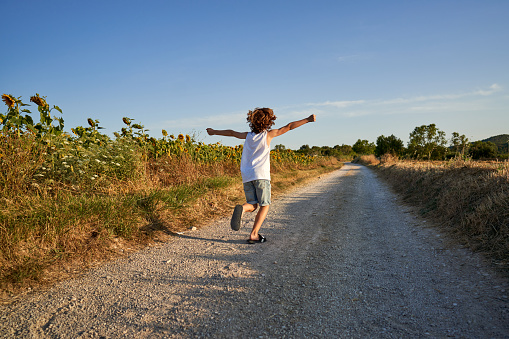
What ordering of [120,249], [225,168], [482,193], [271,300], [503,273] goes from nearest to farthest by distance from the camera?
[271,300] < [503,273] < [120,249] < [482,193] < [225,168]

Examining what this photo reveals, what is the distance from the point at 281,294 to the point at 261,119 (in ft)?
8.52

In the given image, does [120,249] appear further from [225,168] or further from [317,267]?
[225,168]

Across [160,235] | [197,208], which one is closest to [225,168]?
[197,208]

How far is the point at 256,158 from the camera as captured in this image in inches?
171

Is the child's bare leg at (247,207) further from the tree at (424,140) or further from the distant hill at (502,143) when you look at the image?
the tree at (424,140)

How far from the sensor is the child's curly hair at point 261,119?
439cm

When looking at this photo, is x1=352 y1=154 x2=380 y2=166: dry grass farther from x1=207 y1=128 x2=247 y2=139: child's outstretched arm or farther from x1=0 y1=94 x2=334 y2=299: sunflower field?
x1=207 y1=128 x2=247 y2=139: child's outstretched arm

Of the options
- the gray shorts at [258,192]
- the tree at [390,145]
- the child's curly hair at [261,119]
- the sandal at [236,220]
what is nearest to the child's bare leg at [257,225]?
the gray shorts at [258,192]

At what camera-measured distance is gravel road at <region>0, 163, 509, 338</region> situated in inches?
84.7

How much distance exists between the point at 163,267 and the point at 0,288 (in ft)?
4.99

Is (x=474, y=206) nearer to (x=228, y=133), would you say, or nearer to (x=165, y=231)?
(x=228, y=133)

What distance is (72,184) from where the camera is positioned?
15.7 ft

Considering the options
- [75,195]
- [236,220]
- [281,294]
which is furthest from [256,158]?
[75,195]

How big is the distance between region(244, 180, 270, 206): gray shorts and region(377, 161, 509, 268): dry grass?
2816mm
